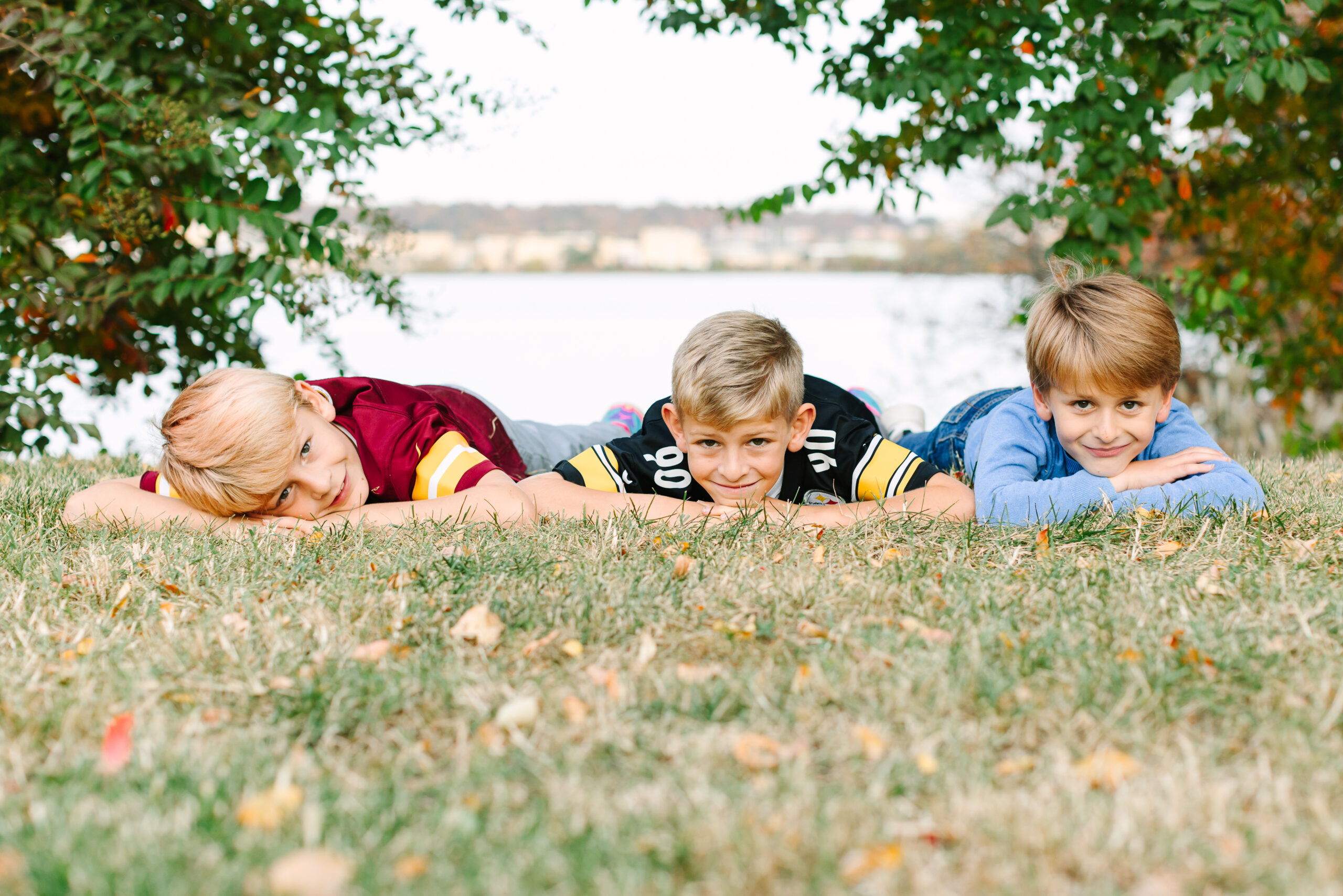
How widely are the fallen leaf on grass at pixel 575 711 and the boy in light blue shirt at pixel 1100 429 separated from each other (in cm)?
177

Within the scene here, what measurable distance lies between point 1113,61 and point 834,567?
127 inches

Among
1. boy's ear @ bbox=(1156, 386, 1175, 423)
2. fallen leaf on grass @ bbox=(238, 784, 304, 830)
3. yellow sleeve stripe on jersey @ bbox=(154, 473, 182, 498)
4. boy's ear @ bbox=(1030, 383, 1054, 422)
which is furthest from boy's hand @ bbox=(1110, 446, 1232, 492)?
yellow sleeve stripe on jersey @ bbox=(154, 473, 182, 498)

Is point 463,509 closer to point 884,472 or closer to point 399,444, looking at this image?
point 399,444

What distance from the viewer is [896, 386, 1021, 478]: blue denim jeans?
4.47 meters

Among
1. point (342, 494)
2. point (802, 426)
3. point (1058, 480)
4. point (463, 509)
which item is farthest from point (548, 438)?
point (1058, 480)

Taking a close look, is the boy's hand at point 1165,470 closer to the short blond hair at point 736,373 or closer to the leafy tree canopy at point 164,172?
the short blond hair at point 736,373

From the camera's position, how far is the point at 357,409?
12.6ft

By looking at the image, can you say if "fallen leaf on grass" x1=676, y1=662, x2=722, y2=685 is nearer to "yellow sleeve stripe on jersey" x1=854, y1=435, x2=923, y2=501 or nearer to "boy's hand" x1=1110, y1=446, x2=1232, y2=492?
"yellow sleeve stripe on jersey" x1=854, y1=435, x2=923, y2=501

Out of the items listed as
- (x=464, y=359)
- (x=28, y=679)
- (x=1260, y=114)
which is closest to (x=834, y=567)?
(x=28, y=679)

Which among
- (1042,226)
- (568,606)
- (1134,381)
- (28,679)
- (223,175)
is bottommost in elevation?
(28,679)

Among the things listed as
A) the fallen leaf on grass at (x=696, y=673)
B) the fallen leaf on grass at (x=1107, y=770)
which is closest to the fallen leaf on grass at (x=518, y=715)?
the fallen leaf on grass at (x=696, y=673)

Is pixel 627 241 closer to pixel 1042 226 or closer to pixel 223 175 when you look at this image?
pixel 1042 226

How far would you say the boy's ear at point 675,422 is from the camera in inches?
134

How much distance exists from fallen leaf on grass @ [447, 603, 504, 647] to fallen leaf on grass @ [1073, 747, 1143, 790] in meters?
1.19
